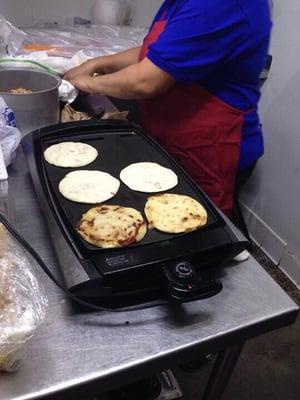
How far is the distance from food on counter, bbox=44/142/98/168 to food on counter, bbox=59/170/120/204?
3cm

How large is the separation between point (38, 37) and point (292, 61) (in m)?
1.05

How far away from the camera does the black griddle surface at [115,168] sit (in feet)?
2.10

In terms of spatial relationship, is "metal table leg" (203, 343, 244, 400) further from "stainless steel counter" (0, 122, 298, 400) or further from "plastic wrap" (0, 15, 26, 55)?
"plastic wrap" (0, 15, 26, 55)

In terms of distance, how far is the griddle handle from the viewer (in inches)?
21.2

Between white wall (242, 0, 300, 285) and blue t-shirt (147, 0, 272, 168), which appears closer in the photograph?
blue t-shirt (147, 0, 272, 168)

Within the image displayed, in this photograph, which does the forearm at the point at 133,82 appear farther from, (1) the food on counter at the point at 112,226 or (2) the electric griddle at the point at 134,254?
(1) the food on counter at the point at 112,226

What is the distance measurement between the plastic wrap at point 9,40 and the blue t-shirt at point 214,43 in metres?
0.50

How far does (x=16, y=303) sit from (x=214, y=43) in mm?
737

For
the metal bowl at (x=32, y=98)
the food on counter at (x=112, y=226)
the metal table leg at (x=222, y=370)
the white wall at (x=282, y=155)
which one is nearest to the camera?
the food on counter at (x=112, y=226)

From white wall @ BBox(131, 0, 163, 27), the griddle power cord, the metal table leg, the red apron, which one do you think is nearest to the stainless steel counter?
the griddle power cord

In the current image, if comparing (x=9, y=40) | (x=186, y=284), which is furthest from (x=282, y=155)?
(x=186, y=284)

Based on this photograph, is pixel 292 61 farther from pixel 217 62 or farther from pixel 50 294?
pixel 50 294

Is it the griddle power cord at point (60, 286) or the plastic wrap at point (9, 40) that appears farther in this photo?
the plastic wrap at point (9, 40)

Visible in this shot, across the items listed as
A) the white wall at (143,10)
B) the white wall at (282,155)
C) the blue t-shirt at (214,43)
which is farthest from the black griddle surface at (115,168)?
the white wall at (143,10)
